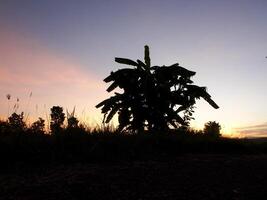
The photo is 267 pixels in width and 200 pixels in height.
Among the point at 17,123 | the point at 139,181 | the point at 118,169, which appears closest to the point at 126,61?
the point at 17,123

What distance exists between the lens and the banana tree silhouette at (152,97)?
10633 millimetres

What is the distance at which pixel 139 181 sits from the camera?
4.41 metres

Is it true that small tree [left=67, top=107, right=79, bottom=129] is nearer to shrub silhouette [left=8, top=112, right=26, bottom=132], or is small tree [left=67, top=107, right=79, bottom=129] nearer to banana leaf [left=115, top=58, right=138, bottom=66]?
shrub silhouette [left=8, top=112, right=26, bottom=132]

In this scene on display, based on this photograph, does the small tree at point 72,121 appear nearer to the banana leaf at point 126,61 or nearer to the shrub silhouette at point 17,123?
the shrub silhouette at point 17,123

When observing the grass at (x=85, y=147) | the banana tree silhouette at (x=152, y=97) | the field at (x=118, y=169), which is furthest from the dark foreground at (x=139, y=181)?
the banana tree silhouette at (x=152, y=97)

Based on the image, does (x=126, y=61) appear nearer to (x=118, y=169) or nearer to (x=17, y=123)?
(x=17, y=123)

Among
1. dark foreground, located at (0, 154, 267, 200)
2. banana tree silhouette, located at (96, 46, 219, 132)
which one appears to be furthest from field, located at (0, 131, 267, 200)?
banana tree silhouette, located at (96, 46, 219, 132)

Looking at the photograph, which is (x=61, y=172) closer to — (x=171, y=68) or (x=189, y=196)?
(x=189, y=196)

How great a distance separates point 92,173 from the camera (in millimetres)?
4773

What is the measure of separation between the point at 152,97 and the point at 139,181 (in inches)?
250

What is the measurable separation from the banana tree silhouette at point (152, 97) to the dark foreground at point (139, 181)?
4838 millimetres

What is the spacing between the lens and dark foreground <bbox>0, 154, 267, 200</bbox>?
3.95 meters

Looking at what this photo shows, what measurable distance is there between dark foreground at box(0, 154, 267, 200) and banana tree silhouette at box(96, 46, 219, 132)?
4838 mm

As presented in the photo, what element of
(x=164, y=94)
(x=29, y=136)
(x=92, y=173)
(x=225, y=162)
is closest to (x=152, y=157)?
(x=225, y=162)
